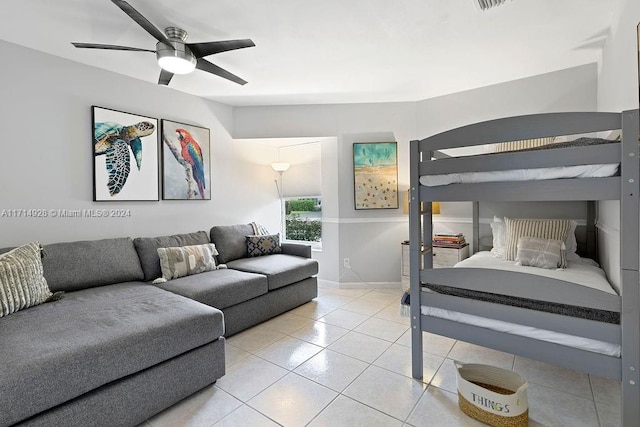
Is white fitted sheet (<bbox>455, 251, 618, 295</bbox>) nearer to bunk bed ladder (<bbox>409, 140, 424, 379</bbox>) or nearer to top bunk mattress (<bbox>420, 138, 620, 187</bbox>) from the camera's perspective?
bunk bed ladder (<bbox>409, 140, 424, 379</bbox>)

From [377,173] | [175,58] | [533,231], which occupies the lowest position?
[533,231]

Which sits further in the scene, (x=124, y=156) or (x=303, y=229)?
(x=303, y=229)

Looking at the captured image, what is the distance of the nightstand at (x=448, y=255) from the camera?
11.3 ft

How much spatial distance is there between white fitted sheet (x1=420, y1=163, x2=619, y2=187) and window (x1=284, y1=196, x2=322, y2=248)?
2798mm

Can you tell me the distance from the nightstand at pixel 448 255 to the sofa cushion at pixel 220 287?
2.06 metres

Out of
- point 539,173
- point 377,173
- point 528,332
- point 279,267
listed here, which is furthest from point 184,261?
point 539,173

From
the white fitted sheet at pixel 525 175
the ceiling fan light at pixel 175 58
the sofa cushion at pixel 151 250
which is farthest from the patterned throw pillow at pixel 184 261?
the white fitted sheet at pixel 525 175

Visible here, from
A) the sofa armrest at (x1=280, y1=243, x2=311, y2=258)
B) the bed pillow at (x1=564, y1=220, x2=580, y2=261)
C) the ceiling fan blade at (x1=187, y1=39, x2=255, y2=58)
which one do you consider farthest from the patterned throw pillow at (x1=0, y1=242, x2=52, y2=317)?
the bed pillow at (x1=564, y1=220, x2=580, y2=261)

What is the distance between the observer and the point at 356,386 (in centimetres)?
195

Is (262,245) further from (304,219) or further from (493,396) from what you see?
(493,396)

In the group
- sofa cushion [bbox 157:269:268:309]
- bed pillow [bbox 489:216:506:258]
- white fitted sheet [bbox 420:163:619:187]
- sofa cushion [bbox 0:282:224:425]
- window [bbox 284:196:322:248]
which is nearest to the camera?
sofa cushion [bbox 0:282:224:425]

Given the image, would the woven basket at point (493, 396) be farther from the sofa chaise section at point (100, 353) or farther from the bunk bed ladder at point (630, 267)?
the sofa chaise section at point (100, 353)

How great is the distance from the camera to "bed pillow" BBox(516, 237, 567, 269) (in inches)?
95.7

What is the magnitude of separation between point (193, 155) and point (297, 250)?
5.83ft
